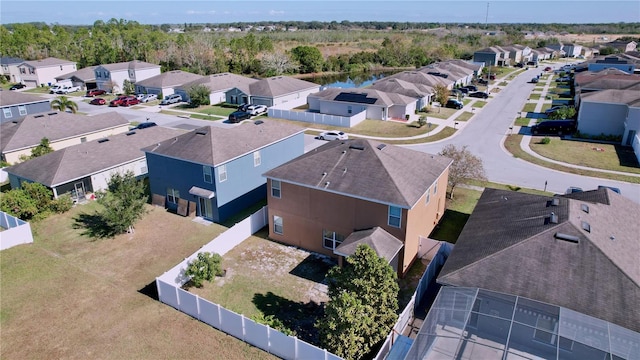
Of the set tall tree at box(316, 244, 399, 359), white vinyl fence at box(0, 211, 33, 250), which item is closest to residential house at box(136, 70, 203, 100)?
white vinyl fence at box(0, 211, 33, 250)

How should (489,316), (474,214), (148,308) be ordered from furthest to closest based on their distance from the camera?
(474,214) < (148,308) < (489,316)

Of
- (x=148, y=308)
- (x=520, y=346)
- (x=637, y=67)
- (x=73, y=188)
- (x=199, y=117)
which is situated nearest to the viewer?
(x=520, y=346)

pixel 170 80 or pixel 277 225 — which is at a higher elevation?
pixel 170 80

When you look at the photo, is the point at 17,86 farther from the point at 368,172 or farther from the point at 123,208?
the point at 368,172

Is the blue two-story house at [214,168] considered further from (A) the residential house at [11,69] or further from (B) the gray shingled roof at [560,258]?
(A) the residential house at [11,69]

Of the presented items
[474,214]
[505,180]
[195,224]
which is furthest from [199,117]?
[474,214]

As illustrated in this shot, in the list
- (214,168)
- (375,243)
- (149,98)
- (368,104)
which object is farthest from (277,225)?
(149,98)

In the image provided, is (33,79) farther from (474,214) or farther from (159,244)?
(474,214)
